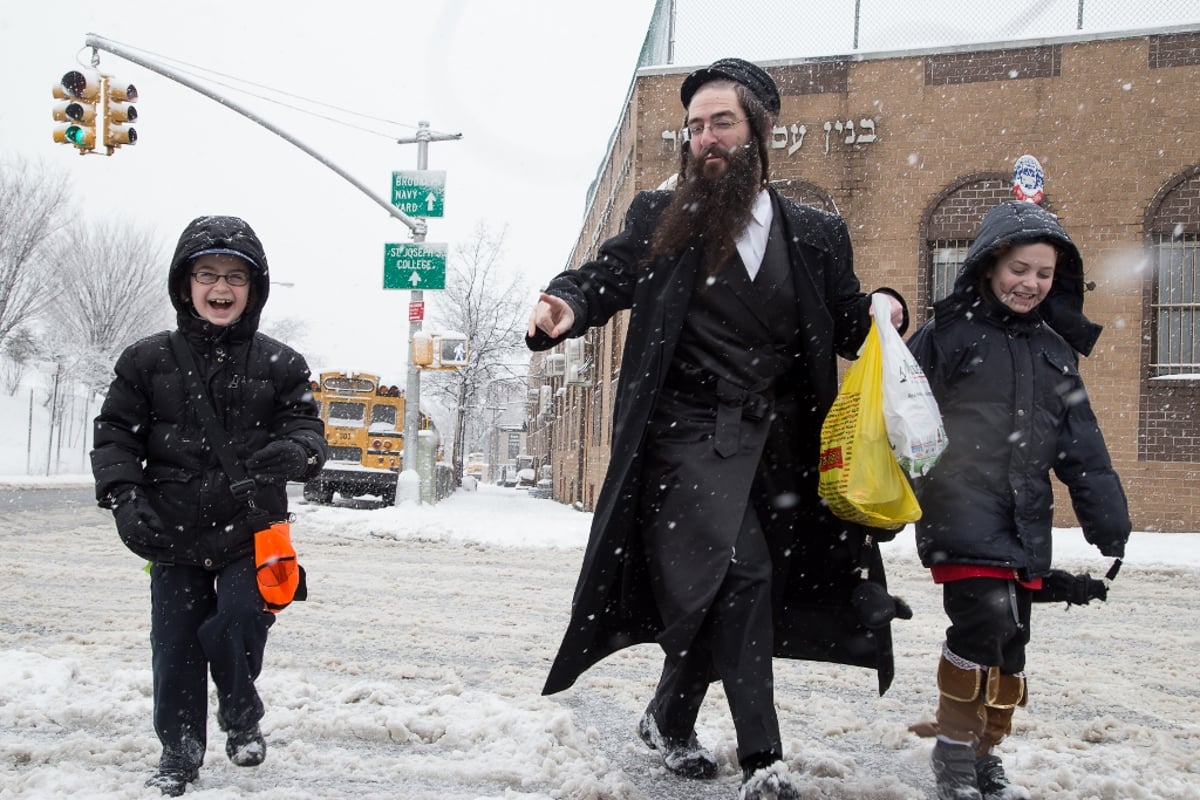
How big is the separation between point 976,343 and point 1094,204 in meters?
14.8

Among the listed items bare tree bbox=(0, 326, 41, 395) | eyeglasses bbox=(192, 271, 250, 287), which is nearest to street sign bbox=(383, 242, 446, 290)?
eyeglasses bbox=(192, 271, 250, 287)

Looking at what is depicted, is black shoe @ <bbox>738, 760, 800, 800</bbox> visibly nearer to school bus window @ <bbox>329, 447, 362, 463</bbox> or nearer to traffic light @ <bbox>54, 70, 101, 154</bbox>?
traffic light @ <bbox>54, 70, 101, 154</bbox>

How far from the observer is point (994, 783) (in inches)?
130

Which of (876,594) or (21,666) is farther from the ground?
(876,594)

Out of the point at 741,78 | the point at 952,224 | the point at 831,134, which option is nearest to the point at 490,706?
the point at 741,78

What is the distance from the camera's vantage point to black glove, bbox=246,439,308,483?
3299 mm

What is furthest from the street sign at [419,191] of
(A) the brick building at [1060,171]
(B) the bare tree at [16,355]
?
(B) the bare tree at [16,355]

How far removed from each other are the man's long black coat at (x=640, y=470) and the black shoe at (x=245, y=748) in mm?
1002

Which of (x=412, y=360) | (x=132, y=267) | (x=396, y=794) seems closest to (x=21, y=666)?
(x=396, y=794)

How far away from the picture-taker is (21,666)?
→ 182 inches

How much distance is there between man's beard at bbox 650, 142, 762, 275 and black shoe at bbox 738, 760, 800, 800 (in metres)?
1.46

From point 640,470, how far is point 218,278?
152 cm

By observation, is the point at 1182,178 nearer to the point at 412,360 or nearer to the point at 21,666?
the point at 412,360

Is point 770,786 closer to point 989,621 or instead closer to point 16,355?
point 989,621
